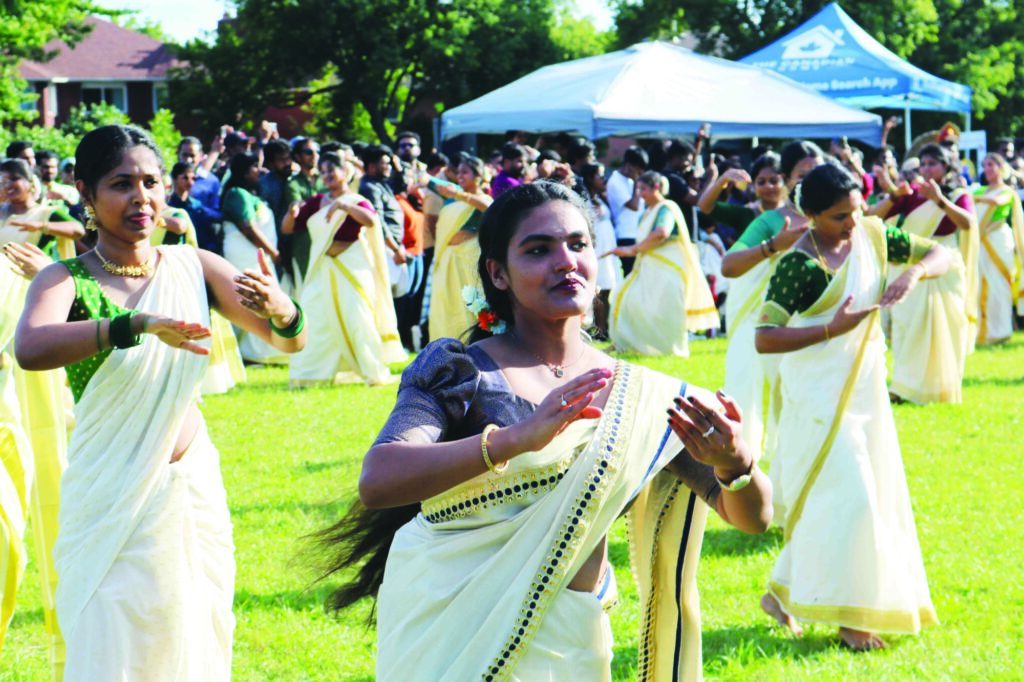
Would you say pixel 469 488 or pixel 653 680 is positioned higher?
pixel 469 488

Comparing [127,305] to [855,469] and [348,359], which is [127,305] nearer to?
[855,469]

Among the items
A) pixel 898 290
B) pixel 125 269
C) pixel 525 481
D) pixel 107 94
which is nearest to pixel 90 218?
pixel 125 269

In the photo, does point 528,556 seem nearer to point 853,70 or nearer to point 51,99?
point 853,70

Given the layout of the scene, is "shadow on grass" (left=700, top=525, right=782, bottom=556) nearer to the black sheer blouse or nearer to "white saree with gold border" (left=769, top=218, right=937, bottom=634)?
"white saree with gold border" (left=769, top=218, right=937, bottom=634)

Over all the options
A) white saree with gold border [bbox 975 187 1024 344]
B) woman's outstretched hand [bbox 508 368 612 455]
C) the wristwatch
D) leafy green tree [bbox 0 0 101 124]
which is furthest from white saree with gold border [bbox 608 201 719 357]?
leafy green tree [bbox 0 0 101 124]

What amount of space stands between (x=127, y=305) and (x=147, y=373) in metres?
0.24

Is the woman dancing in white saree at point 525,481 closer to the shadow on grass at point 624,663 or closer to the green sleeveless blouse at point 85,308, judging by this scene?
the green sleeveless blouse at point 85,308

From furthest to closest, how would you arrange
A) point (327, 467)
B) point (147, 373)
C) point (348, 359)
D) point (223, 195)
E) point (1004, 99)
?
point (1004, 99) → point (223, 195) → point (348, 359) → point (327, 467) → point (147, 373)

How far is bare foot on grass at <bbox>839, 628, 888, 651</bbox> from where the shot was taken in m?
5.48

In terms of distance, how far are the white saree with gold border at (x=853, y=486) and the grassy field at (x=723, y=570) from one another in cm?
19

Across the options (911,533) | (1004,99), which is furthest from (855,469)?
(1004,99)

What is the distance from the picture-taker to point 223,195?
13.3 m

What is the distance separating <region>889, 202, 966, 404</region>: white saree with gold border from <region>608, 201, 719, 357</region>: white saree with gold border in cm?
268

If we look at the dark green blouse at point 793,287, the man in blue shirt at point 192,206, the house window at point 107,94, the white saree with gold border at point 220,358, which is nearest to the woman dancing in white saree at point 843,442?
the dark green blouse at point 793,287
